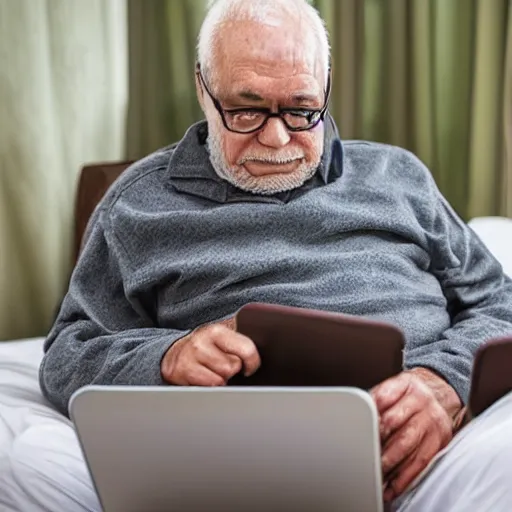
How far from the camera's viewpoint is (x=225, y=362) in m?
1.12

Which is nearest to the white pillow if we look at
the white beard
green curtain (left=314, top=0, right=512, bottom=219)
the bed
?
the bed

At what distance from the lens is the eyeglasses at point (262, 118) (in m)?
1.45

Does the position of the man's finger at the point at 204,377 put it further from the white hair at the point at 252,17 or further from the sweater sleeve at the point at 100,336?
the white hair at the point at 252,17

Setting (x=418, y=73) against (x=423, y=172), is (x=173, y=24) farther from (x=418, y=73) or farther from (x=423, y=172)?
(x=423, y=172)

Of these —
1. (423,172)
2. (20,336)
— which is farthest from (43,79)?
(423,172)

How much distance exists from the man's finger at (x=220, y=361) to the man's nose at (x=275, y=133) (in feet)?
1.41

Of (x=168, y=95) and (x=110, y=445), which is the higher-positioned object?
(x=168, y=95)

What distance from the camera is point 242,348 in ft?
3.63

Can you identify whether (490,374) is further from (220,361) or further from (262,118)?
(262,118)

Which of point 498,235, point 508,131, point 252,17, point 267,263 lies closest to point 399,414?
point 267,263

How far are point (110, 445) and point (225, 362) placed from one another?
19cm

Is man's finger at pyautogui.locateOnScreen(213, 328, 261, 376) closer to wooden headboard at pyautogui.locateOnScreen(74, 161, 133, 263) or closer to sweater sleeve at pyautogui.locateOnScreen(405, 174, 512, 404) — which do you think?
sweater sleeve at pyautogui.locateOnScreen(405, 174, 512, 404)

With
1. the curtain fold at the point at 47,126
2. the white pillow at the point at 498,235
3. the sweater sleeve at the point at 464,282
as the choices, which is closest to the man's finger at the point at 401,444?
the sweater sleeve at the point at 464,282

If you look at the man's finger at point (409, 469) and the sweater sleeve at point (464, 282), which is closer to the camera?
the man's finger at point (409, 469)
